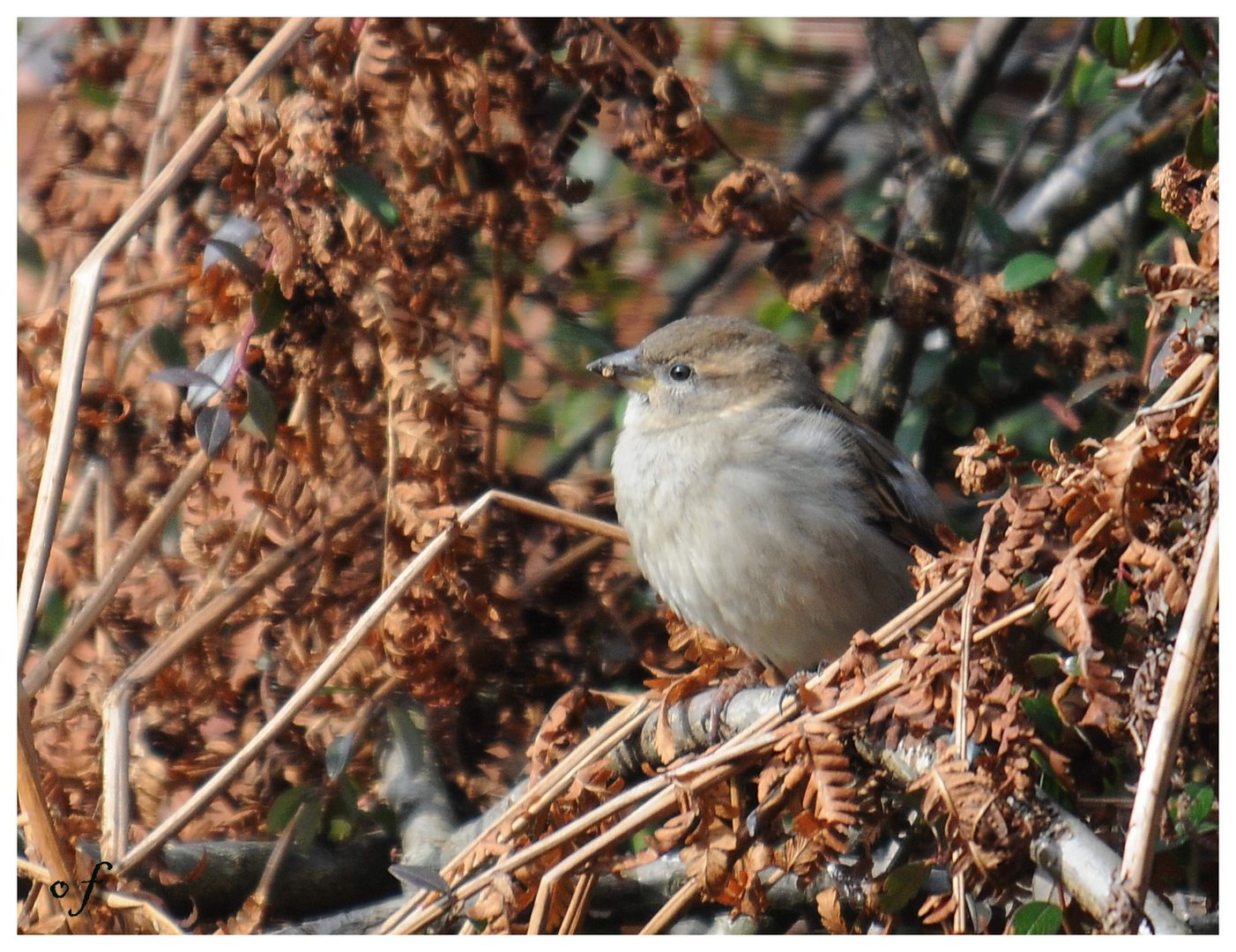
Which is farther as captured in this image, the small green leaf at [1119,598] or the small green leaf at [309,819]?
the small green leaf at [309,819]

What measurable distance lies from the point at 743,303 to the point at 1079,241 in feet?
3.05

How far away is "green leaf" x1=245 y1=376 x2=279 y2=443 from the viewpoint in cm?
250

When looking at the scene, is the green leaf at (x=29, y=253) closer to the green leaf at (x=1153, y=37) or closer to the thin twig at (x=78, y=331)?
the thin twig at (x=78, y=331)

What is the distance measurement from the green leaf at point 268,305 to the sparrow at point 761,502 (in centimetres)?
85

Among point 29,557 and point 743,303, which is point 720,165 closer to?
point 743,303

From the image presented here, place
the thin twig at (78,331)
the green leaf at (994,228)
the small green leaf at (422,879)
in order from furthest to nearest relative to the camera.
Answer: the green leaf at (994,228) < the thin twig at (78,331) < the small green leaf at (422,879)

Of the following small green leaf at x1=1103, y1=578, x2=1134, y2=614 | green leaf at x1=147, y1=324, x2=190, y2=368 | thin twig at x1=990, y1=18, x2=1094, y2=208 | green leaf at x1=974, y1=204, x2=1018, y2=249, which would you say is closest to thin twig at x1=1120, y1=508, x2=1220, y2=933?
small green leaf at x1=1103, y1=578, x2=1134, y2=614

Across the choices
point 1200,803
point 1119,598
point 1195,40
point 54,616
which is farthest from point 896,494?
point 54,616

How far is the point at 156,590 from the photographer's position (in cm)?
291

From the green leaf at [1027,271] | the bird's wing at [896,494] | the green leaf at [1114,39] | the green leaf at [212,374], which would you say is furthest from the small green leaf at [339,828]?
the green leaf at [1114,39]

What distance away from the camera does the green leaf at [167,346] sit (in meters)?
2.70

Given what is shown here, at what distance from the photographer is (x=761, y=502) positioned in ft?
9.73

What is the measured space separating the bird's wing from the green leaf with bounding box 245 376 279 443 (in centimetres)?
129
